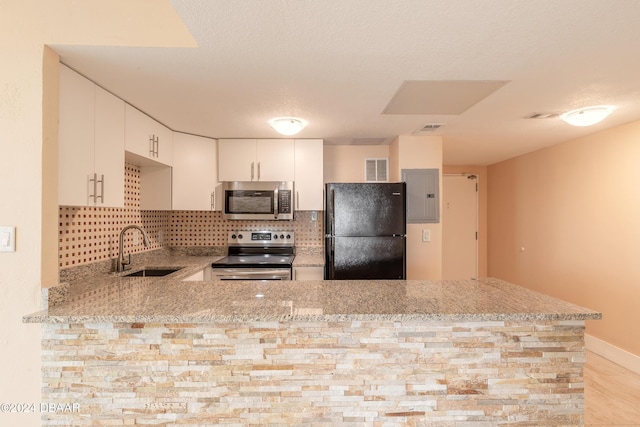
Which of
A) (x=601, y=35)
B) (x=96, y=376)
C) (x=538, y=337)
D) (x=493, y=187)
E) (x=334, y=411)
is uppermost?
(x=601, y=35)

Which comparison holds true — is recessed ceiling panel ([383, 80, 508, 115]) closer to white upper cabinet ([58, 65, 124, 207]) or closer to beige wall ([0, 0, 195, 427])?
beige wall ([0, 0, 195, 427])

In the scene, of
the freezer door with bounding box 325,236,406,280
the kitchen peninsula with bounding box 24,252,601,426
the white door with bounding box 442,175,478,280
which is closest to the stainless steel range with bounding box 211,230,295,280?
the freezer door with bounding box 325,236,406,280

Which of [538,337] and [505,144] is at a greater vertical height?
[505,144]

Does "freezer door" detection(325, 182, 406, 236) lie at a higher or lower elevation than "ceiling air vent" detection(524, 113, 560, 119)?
lower

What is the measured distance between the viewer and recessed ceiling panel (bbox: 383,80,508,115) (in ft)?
6.62

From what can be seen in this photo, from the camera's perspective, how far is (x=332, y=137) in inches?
136

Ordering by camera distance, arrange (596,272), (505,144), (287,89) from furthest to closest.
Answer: (505,144), (596,272), (287,89)

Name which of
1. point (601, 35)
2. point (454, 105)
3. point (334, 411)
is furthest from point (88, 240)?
point (601, 35)

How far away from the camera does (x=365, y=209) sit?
9.92 feet

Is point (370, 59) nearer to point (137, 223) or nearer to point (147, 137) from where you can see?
point (147, 137)

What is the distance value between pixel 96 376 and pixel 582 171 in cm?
430

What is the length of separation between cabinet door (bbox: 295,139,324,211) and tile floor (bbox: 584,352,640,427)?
106 inches

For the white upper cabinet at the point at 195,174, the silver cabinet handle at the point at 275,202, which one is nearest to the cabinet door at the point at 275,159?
the silver cabinet handle at the point at 275,202

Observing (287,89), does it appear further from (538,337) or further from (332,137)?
(538,337)
